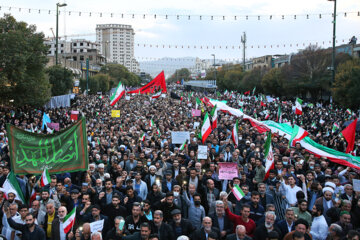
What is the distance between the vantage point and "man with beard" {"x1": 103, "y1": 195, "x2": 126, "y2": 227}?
234 inches

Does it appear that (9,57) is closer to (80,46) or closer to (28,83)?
(28,83)

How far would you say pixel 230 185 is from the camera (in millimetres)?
7363

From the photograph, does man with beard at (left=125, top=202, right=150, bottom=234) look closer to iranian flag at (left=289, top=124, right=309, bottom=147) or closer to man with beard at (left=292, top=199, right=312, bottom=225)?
man with beard at (left=292, top=199, right=312, bottom=225)

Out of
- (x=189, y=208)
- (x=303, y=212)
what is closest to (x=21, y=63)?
(x=189, y=208)

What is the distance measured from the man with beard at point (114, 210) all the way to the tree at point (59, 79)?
97.7 ft

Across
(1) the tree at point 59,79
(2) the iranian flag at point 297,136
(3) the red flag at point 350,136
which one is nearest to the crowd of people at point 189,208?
(3) the red flag at point 350,136

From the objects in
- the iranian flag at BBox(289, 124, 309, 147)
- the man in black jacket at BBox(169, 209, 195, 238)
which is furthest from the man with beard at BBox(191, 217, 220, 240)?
the iranian flag at BBox(289, 124, 309, 147)

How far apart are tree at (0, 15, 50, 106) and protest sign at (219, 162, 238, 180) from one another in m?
17.1

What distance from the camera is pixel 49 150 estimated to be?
6.85 metres

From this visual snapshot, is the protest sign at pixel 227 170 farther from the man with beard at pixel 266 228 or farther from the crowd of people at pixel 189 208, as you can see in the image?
the man with beard at pixel 266 228

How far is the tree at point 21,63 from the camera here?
21.4 m

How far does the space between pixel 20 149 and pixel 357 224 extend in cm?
588

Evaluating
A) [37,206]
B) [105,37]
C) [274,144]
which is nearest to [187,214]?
[37,206]

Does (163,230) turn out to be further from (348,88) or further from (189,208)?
(348,88)
